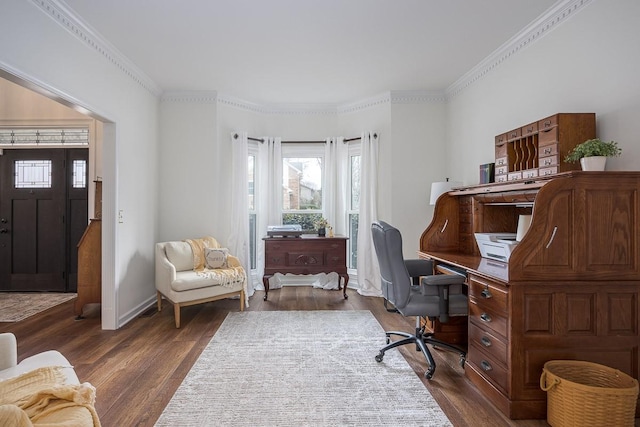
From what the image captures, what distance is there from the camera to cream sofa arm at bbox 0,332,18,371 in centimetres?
161

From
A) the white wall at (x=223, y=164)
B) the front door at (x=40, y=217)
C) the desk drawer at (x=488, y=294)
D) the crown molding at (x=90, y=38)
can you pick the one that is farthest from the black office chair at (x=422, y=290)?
the front door at (x=40, y=217)

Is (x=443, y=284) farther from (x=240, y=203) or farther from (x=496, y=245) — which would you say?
(x=240, y=203)

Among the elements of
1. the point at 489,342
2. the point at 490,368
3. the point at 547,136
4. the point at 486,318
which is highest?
the point at 547,136

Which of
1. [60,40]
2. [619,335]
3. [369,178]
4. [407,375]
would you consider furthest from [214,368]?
[369,178]

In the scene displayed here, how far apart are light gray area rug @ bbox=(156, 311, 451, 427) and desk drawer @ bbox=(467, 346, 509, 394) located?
0.40m

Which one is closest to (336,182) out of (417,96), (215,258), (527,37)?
(417,96)

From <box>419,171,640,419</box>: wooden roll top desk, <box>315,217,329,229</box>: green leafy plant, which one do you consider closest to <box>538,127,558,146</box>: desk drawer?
<box>419,171,640,419</box>: wooden roll top desk

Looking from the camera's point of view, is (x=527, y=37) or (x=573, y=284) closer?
(x=573, y=284)

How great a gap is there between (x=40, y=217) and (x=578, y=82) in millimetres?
6631

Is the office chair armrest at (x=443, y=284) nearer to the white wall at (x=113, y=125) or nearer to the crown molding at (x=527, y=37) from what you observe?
the crown molding at (x=527, y=37)

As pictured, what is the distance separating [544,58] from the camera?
9.43ft

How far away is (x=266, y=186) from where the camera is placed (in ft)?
16.8

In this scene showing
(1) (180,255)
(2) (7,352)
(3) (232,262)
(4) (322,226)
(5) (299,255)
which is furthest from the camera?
(4) (322,226)

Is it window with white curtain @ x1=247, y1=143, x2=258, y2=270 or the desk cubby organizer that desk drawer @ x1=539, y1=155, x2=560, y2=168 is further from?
Result: window with white curtain @ x1=247, y1=143, x2=258, y2=270
